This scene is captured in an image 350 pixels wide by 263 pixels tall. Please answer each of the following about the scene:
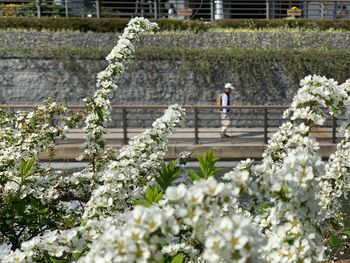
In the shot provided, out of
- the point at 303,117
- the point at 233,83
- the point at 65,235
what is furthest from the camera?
the point at 233,83

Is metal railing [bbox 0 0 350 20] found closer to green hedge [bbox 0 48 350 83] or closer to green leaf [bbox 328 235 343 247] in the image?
green hedge [bbox 0 48 350 83]

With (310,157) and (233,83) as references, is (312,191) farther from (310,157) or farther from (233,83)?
(233,83)

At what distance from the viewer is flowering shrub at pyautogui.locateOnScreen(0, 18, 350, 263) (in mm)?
1482

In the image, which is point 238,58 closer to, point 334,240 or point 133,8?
point 133,8

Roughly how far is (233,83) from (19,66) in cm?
544

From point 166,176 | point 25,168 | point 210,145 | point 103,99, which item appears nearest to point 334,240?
point 166,176

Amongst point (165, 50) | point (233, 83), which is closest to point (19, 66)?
point (165, 50)

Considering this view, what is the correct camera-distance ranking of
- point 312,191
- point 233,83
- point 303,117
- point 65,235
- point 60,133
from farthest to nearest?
1. point 233,83
2. point 60,133
3. point 303,117
4. point 65,235
5. point 312,191

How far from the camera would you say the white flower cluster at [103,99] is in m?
3.94

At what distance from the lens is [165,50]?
14188mm

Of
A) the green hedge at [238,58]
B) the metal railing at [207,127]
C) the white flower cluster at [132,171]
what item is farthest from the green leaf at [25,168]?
the green hedge at [238,58]

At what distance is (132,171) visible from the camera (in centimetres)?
277

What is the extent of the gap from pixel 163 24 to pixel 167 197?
14.2 meters

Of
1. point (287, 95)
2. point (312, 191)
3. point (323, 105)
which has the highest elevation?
point (323, 105)
